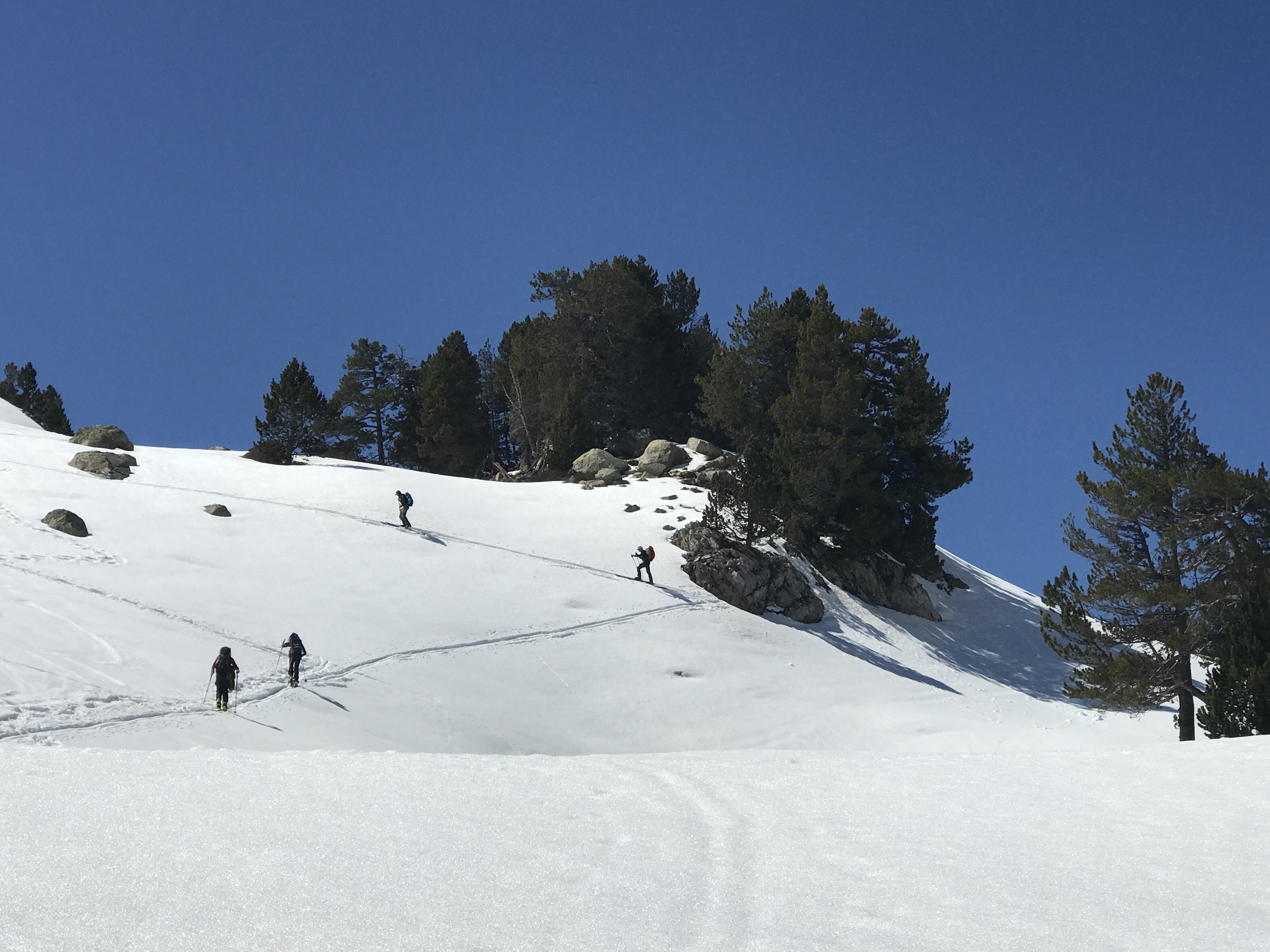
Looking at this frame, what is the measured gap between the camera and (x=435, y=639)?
25.8m

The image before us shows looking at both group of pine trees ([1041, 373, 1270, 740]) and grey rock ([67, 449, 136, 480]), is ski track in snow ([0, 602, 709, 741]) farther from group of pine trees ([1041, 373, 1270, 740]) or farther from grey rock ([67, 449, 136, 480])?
grey rock ([67, 449, 136, 480])

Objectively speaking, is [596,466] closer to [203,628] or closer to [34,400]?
[203,628]

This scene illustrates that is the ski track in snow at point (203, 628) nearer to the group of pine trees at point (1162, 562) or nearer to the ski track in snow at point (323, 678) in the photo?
the ski track in snow at point (323, 678)

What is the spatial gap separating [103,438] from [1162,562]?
44.9m

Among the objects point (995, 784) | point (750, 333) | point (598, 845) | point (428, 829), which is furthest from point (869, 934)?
point (750, 333)

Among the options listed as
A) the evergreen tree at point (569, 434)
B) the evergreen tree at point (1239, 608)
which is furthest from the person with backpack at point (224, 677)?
the evergreen tree at point (569, 434)

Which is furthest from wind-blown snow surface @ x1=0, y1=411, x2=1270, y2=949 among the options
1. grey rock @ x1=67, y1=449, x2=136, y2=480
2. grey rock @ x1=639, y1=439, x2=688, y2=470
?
grey rock @ x1=639, y1=439, x2=688, y2=470

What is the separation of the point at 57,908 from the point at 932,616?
1547 inches

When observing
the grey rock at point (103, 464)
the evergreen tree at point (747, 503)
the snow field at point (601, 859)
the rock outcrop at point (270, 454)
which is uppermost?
the rock outcrop at point (270, 454)

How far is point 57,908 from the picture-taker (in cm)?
532

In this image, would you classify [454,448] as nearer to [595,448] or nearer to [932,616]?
[595,448]

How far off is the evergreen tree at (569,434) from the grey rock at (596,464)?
1239mm

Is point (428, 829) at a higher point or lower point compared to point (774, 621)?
lower

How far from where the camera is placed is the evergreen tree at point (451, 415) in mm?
61312
